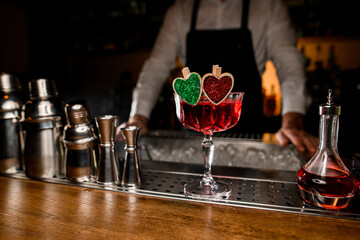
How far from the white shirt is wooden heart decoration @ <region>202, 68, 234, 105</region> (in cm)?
88

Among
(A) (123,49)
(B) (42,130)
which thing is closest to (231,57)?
(B) (42,130)

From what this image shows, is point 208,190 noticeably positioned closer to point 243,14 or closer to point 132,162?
point 132,162

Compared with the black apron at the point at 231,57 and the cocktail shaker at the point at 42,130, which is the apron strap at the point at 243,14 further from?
the cocktail shaker at the point at 42,130

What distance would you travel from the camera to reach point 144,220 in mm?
612

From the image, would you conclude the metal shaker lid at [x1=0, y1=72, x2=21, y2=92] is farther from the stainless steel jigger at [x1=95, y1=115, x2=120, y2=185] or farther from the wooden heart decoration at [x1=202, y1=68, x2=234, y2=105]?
the wooden heart decoration at [x1=202, y1=68, x2=234, y2=105]

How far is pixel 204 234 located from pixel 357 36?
2850mm

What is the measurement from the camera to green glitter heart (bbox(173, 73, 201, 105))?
73 cm

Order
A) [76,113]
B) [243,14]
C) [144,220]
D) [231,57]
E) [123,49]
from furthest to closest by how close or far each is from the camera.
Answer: [123,49] → [231,57] → [243,14] → [76,113] → [144,220]

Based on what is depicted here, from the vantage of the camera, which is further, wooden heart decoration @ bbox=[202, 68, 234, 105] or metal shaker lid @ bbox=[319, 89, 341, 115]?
wooden heart decoration @ bbox=[202, 68, 234, 105]

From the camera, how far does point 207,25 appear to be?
212 centimetres

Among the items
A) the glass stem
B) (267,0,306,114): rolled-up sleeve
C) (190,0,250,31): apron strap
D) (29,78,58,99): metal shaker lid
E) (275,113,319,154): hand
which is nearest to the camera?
the glass stem

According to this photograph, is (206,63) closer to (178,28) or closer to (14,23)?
(178,28)

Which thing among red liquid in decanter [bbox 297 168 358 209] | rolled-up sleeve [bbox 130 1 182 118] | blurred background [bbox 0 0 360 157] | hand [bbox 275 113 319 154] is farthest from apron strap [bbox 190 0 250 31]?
red liquid in decanter [bbox 297 168 358 209]

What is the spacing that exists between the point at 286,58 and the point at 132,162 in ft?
4.18
